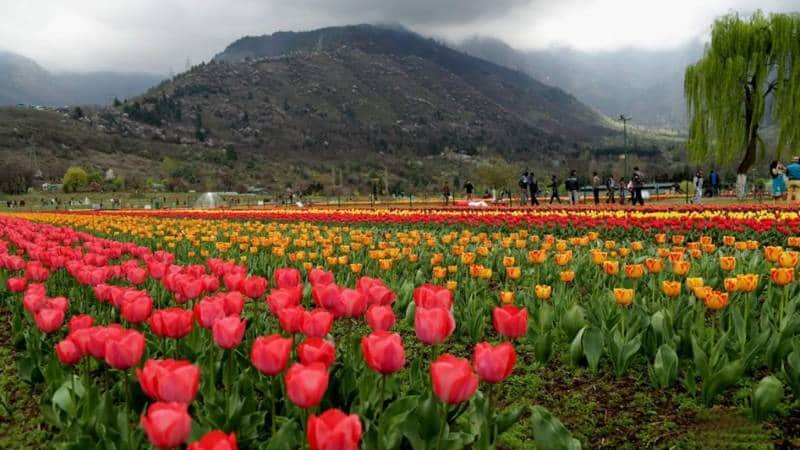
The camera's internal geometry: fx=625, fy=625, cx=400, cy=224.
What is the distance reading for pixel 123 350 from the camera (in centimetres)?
238

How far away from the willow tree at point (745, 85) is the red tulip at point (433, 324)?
1115 inches

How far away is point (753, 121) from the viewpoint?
26781 millimetres

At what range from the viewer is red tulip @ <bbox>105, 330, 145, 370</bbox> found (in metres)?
2.37

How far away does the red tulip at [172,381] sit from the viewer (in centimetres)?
193

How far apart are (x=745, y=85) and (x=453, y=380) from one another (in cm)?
2947

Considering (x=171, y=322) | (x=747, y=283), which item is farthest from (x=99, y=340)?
(x=747, y=283)

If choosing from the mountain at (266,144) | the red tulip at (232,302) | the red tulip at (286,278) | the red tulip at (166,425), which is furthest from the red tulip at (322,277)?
the mountain at (266,144)

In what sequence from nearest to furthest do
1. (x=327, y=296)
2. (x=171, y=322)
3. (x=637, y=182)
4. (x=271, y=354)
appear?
(x=271, y=354) < (x=171, y=322) < (x=327, y=296) < (x=637, y=182)

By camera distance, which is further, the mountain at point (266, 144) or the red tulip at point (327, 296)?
the mountain at point (266, 144)

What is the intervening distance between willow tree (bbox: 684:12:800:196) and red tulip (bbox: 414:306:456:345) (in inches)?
1115

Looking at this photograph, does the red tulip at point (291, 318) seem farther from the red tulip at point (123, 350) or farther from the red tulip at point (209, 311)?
the red tulip at point (123, 350)

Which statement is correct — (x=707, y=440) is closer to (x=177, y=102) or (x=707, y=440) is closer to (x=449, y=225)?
(x=449, y=225)

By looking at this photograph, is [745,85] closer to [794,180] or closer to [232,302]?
[794,180]

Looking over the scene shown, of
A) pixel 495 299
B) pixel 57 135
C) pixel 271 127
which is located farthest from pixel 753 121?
pixel 271 127
